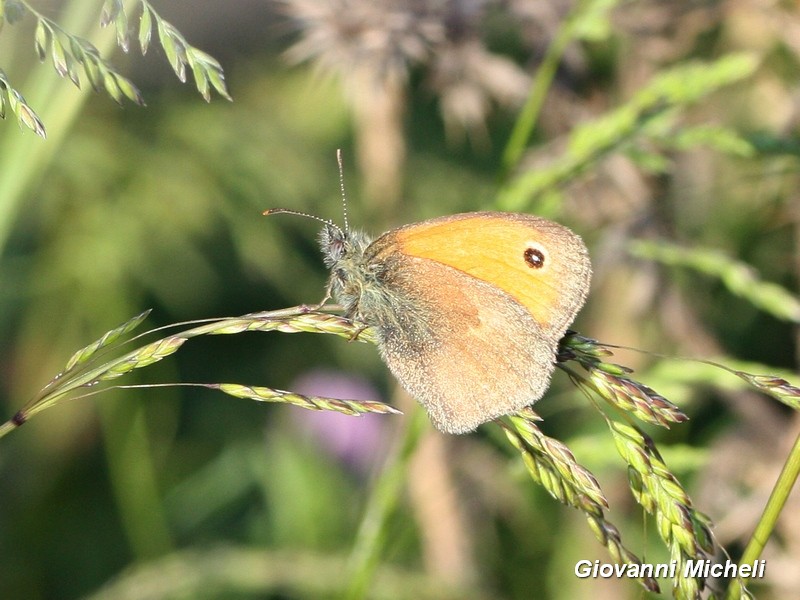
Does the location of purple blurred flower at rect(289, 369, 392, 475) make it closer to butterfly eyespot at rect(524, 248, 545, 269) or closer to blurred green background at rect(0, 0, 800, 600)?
blurred green background at rect(0, 0, 800, 600)

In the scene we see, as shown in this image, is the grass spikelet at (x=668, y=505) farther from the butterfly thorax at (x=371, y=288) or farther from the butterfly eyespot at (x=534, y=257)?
the butterfly thorax at (x=371, y=288)

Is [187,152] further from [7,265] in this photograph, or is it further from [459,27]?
[459,27]

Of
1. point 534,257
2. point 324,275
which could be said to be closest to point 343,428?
point 324,275

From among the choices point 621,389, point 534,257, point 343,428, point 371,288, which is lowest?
point 343,428

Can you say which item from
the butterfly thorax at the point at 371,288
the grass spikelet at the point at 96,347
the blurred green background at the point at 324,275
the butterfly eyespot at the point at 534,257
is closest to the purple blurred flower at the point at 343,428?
the blurred green background at the point at 324,275

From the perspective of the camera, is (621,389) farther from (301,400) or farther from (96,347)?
(96,347)

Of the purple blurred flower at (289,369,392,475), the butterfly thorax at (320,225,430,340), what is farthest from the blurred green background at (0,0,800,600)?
the butterfly thorax at (320,225,430,340)

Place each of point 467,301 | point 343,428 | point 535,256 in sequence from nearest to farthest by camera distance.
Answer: point 535,256, point 467,301, point 343,428
